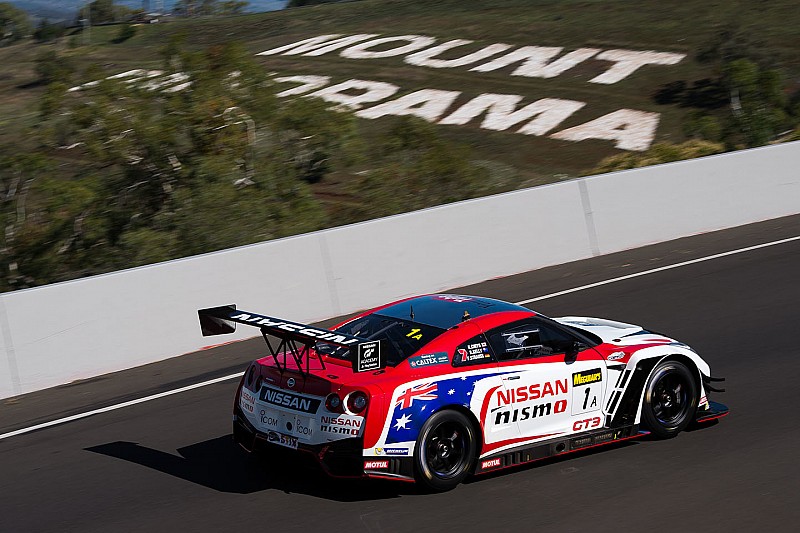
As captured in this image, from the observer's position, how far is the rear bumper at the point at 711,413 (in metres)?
8.32

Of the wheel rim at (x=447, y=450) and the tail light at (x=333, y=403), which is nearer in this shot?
the tail light at (x=333, y=403)

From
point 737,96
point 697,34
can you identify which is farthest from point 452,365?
point 697,34

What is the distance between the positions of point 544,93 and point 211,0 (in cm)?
2954

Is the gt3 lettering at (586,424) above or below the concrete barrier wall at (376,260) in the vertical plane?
below

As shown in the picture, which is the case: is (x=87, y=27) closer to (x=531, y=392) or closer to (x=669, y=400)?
(x=669, y=400)

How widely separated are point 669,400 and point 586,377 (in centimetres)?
96

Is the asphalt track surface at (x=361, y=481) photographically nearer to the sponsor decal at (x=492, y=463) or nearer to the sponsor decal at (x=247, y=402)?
the sponsor decal at (x=492, y=463)

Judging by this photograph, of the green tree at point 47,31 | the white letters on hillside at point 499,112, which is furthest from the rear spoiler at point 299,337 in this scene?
the green tree at point 47,31

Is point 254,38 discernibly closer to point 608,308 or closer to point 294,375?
point 608,308

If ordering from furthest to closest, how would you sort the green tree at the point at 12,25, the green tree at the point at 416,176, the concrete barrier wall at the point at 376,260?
the green tree at the point at 12,25 < the green tree at the point at 416,176 < the concrete barrier wall at the point at 376,260

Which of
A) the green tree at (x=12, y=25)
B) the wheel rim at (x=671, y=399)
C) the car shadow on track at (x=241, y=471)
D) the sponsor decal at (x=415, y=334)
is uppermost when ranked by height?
the green tree at (x=12, y=25)

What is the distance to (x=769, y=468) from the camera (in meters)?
7.48

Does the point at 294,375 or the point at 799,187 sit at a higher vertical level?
the point at 294,375

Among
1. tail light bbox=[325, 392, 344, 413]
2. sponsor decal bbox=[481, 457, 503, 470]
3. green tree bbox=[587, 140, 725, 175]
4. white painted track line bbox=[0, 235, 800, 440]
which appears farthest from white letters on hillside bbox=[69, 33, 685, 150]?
tail light bbox=[325, 392, 344, 413]
